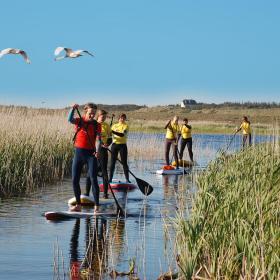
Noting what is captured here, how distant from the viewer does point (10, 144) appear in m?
19.7

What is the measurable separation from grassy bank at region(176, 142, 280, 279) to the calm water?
0.98 ft

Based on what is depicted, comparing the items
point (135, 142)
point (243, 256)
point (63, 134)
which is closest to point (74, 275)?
point (243, 256)

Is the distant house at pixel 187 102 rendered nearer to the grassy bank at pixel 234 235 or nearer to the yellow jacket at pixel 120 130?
the yellow jacket at pixel 120 130

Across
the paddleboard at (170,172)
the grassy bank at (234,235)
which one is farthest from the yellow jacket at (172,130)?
the grassy bank at (234,235)

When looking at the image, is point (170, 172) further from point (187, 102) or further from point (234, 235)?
point (187, 102)

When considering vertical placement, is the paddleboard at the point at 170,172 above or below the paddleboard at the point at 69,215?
below

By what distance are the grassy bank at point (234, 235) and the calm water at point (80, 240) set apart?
0.30 meters

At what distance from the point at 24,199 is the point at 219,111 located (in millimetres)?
122988

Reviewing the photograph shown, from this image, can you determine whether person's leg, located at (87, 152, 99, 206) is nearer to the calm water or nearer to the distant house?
the calm water

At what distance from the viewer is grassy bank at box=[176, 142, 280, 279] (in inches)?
289

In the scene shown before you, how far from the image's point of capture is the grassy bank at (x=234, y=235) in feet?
24.1

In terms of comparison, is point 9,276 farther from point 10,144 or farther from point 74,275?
point 10,144

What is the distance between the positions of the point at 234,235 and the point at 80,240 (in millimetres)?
3958

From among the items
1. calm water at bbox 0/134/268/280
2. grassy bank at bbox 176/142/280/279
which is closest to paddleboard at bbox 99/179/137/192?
calm water at bbox 0/134/268/280
